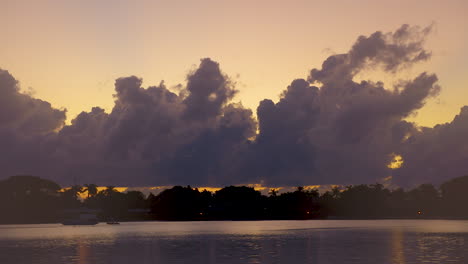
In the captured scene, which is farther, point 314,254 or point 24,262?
point 314,254

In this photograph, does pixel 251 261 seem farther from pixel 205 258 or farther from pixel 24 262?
pixel 24 262

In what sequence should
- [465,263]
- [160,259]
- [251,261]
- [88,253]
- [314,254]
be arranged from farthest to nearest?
[88,253]
[314,254]
[160,259]
[251,261]
[465,263]

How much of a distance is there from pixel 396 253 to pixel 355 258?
41.8 ft

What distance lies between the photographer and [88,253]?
323 feet

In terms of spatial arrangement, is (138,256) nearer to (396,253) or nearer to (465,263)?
(396,253)

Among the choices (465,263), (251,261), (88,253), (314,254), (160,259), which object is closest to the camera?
(465,263)

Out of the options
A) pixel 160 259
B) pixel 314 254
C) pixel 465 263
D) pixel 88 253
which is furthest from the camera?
pixel 88 253

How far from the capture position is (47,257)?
89.3m

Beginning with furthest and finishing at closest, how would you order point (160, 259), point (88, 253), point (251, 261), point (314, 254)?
point (88, 253)
point (314, 254)
point (160, 259)
point (251, 261)

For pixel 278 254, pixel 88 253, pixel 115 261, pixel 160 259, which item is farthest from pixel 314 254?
pixel 88 253

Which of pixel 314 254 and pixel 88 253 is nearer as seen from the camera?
pixel 314 254

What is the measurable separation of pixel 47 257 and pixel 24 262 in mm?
7345

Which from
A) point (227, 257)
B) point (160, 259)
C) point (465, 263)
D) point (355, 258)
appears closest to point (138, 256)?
point (160, 259)

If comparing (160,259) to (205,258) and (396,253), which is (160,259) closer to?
(205,258)
